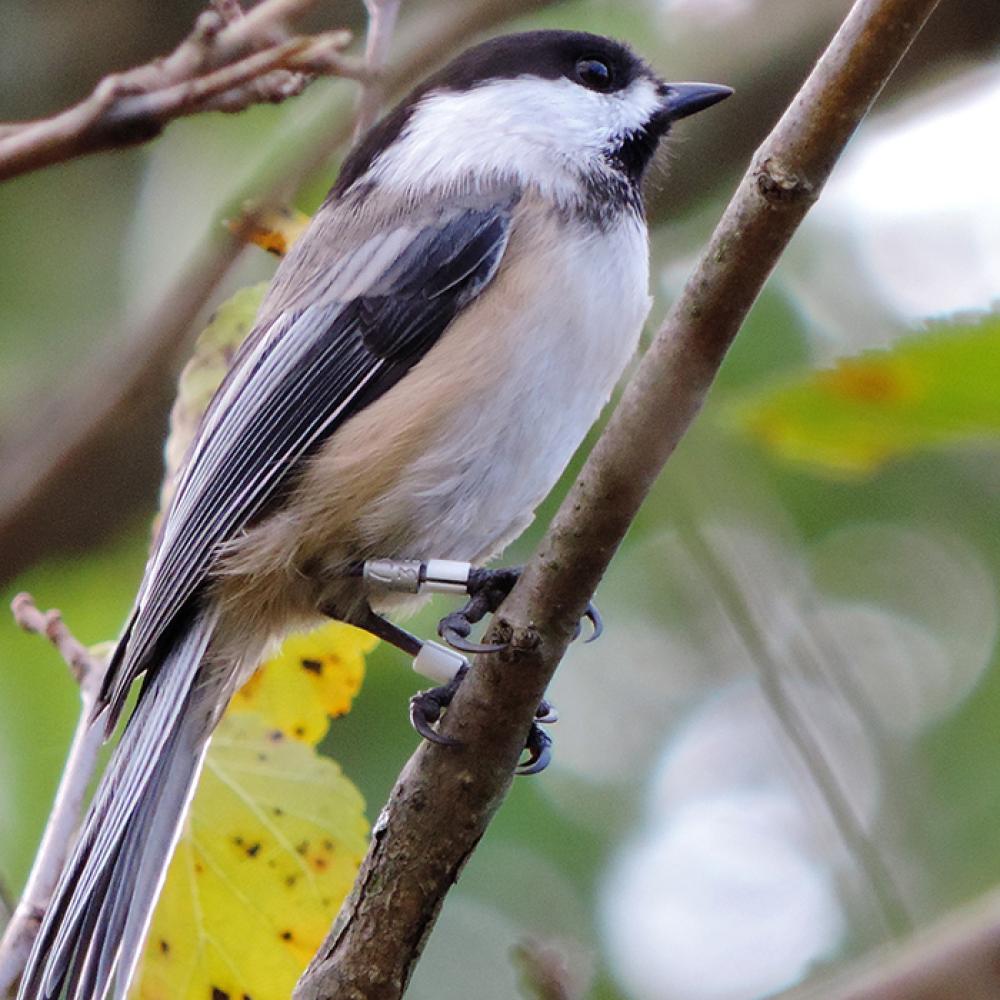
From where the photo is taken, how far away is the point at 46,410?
94.3 inches

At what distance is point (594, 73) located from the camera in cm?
229

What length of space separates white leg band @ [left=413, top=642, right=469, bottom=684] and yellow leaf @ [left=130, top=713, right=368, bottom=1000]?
162 mm

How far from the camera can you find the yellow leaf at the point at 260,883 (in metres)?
1.69

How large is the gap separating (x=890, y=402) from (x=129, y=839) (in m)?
1.16

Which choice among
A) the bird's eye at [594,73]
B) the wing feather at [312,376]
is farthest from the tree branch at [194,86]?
the bird's eye at [594,73]

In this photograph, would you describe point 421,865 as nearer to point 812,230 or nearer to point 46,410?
point 46,410

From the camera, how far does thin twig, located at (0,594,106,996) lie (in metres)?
1.58

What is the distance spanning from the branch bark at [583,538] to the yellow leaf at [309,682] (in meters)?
0.32

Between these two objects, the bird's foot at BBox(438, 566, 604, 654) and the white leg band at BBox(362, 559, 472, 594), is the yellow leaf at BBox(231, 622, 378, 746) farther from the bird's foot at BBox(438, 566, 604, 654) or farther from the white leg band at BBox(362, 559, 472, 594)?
the bird's foot at BBox(438, 566, 604, 654)

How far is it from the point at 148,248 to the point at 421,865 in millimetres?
2099

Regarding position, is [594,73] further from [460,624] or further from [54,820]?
[54,820]

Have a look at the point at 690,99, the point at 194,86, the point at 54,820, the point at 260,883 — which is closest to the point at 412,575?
the point at 260,883

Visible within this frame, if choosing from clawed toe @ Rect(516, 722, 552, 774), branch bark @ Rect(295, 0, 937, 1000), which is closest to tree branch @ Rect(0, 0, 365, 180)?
branch bark @ Rect(295, 0, 937, 1000)

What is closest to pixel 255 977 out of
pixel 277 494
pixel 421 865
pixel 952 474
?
pixel 421 865
